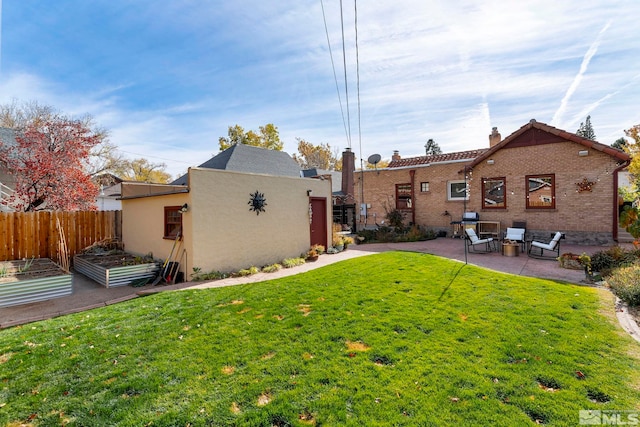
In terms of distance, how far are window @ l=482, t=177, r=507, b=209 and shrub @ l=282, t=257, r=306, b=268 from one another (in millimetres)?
10379

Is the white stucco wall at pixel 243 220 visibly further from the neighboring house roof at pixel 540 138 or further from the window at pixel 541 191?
the window at pixel 541 191

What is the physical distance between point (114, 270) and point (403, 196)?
49.2ft

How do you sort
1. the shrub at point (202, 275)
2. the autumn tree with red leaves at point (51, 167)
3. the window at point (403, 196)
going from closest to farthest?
the shrub at point (202, 275), the autumn tree with red leaves at point (51, 167), the window at point (403, 196)

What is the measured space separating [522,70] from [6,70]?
20.4m

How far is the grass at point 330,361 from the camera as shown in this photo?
2.81 m

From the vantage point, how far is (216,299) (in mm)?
6266

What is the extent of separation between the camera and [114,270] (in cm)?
827

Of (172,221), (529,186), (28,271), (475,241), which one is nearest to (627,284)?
(475,241)

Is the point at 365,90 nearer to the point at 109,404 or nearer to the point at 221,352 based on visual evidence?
the point at 221,352

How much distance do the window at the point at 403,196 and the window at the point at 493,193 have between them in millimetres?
4062

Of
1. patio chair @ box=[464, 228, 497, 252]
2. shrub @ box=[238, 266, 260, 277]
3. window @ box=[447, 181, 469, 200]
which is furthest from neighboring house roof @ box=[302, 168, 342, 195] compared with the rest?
shrub @ box=[238, 266, 260, 277]

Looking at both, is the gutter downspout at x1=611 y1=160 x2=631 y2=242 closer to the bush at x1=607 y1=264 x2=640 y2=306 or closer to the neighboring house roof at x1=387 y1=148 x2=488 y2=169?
the neighboring house roof at x1=387 y1=148 x2=488 y2=169

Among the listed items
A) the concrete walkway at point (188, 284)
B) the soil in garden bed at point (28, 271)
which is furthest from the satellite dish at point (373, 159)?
the soil in garden bed at point (28, 271)

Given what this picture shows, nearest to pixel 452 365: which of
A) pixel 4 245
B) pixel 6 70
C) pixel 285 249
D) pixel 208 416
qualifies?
pixel 208 416
